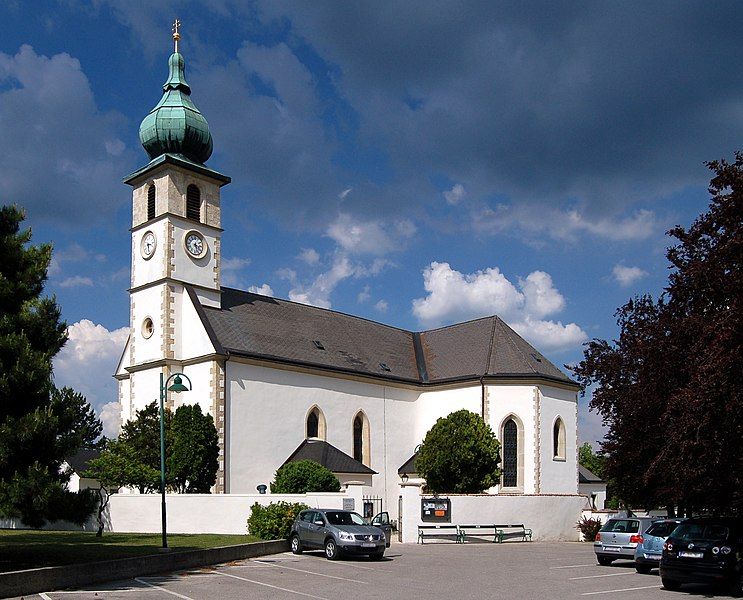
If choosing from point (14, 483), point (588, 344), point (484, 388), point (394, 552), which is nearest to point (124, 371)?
point (484, 388)

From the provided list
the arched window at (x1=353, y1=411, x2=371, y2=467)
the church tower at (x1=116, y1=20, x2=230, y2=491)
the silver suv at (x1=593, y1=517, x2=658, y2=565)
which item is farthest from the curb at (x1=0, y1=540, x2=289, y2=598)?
the arched window at (x1=353, y1=411, x2=371, y2=467)

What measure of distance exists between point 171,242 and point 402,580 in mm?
26425

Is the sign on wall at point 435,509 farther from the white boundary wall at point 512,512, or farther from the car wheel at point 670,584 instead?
the car wheel at point 670,584

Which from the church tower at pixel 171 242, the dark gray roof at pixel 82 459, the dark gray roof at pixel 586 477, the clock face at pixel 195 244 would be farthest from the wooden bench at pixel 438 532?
the dark gray roof at pixel 586 477

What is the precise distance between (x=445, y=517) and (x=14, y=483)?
67.4 feet

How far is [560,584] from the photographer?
18844 mm

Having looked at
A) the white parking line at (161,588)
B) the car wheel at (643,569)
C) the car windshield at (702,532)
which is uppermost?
the car windshield at (702,532)

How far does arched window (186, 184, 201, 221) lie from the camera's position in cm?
4309

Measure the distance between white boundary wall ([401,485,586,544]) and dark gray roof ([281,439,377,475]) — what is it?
6.92 meters

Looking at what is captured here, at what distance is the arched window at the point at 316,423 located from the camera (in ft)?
140

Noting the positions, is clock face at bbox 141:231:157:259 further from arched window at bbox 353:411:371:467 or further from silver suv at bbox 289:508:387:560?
silver suv at bbox 289:508:387:560

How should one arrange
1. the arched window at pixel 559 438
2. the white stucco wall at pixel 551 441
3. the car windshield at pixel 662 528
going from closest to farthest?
the car windshield at pixel 662 528, the white stucco wall at pixel 551 441, the arched window at pixel 559 438

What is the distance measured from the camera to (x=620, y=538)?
77.4 feet

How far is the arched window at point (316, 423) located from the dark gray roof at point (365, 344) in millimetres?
2372
